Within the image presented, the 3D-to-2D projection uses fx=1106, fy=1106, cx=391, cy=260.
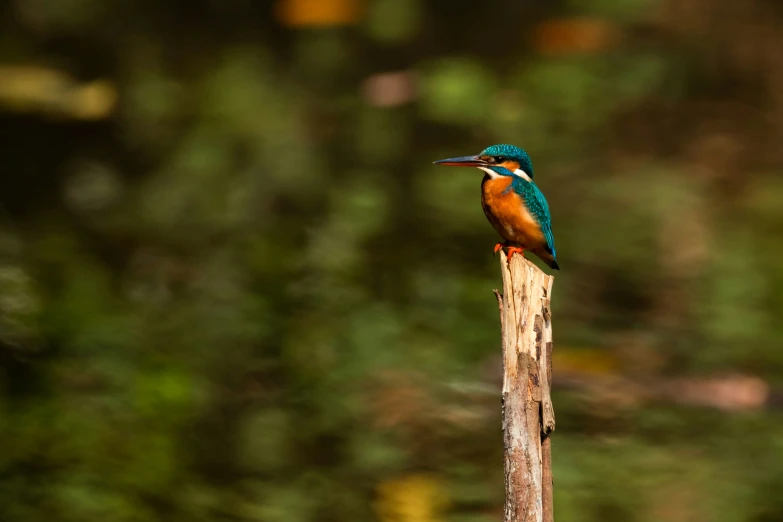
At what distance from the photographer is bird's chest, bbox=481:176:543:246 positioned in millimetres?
3096

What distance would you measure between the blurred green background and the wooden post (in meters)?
1.62

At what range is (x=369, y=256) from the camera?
5.53m

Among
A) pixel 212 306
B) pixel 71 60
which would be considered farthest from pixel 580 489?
pixel 71 60

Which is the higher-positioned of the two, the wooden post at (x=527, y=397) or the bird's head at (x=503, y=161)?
the bird's head at (x=503, y=161)

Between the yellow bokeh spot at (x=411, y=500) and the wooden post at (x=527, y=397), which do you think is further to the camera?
the yellow bokeh spot at (x=411, y=500)

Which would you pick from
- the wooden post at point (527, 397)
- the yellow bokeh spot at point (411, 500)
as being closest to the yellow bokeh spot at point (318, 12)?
the yellow bokeh spot at point (411, 500)

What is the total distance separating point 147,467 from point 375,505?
2.88ft

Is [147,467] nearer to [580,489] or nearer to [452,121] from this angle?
[580,489]

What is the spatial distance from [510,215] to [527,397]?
84cm

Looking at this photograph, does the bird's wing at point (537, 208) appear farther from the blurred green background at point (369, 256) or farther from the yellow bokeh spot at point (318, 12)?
the yellow bokeh spot at point (318, 12)

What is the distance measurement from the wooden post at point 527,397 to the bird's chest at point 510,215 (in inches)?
23.2

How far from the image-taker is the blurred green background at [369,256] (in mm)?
4129

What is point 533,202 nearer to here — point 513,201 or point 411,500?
point 513,201

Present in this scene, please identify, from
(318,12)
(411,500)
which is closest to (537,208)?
(411,500)
